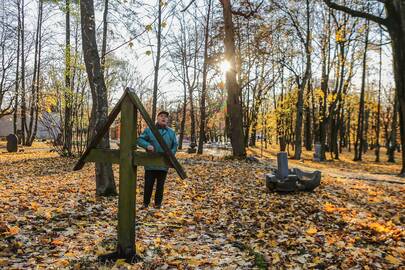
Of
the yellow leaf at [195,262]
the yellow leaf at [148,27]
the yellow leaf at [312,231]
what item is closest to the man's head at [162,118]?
the yellow leaf at [148,27]

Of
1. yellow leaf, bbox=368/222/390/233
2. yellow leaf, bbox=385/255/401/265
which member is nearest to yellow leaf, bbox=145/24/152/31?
yellow leaf, bbox=385/255/401/265

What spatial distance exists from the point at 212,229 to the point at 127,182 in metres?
2.41

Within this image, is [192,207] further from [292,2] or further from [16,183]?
[292,2]

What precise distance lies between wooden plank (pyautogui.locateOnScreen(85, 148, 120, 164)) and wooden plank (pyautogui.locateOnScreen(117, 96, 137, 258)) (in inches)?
5.7

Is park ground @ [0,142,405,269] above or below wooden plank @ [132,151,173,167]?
below

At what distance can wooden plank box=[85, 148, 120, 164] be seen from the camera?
4180 millimetres

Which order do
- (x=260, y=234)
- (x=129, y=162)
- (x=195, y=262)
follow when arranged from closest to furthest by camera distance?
1. (x=129, y=162)
2. (x=195, y=262)
3. (x=260, y=234)

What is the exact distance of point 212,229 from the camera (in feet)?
19.1

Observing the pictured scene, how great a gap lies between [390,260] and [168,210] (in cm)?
403

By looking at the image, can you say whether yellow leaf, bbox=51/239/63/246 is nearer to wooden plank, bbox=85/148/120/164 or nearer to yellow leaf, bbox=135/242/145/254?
Answer: yellow leaf, bbox=135/242/145/254

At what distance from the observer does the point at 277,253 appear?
4660 mm

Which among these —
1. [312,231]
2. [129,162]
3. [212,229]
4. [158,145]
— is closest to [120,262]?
[129,162]

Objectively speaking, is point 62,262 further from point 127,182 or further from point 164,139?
point 164,139

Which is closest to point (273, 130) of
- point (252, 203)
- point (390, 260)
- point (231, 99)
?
point (231, 99)
